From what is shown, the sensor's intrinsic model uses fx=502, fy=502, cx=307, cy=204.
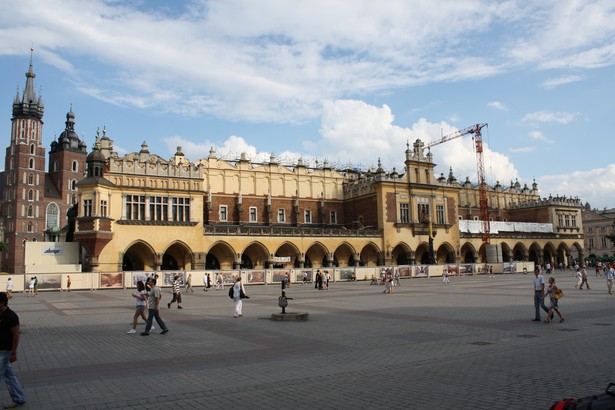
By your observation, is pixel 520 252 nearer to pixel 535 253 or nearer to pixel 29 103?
pixel 535 253

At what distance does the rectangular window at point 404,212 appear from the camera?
5909 centimetres

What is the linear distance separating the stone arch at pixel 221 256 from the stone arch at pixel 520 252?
42746mm

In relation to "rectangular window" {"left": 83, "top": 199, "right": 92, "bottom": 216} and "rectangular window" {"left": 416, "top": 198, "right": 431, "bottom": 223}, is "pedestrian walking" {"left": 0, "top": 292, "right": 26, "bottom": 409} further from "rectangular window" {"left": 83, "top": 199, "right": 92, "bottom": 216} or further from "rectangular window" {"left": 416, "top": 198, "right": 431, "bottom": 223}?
"rectangular window" {"left": 416, "top": 198, "right": 431, "bottom": 223}

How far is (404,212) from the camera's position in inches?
2345

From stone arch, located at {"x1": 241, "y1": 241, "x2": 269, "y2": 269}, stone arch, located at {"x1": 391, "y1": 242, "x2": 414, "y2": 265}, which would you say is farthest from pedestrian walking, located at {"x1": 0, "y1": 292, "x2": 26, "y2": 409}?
stone arch, located at {"x1": 391, "y1": 242, "x2": 414, "y2": 265}

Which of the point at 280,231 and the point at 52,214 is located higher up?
the point at 52,214

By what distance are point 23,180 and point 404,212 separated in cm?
7322

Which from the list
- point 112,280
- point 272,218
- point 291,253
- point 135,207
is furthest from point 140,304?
point 272,218

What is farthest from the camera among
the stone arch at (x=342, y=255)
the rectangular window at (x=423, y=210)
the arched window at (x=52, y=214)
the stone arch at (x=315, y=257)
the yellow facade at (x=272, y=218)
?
the arched window at (x=52, y=214)

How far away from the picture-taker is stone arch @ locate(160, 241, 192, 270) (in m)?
45.8

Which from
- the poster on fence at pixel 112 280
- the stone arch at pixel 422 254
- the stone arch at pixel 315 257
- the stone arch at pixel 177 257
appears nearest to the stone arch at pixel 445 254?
the stone arch at pixel 422 254

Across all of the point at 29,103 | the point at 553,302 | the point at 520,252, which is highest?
the point at 29,103

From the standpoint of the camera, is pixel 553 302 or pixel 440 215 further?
pixel 440 215

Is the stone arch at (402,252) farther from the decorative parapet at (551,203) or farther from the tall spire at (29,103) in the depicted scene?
the tall spire at (29,103)
